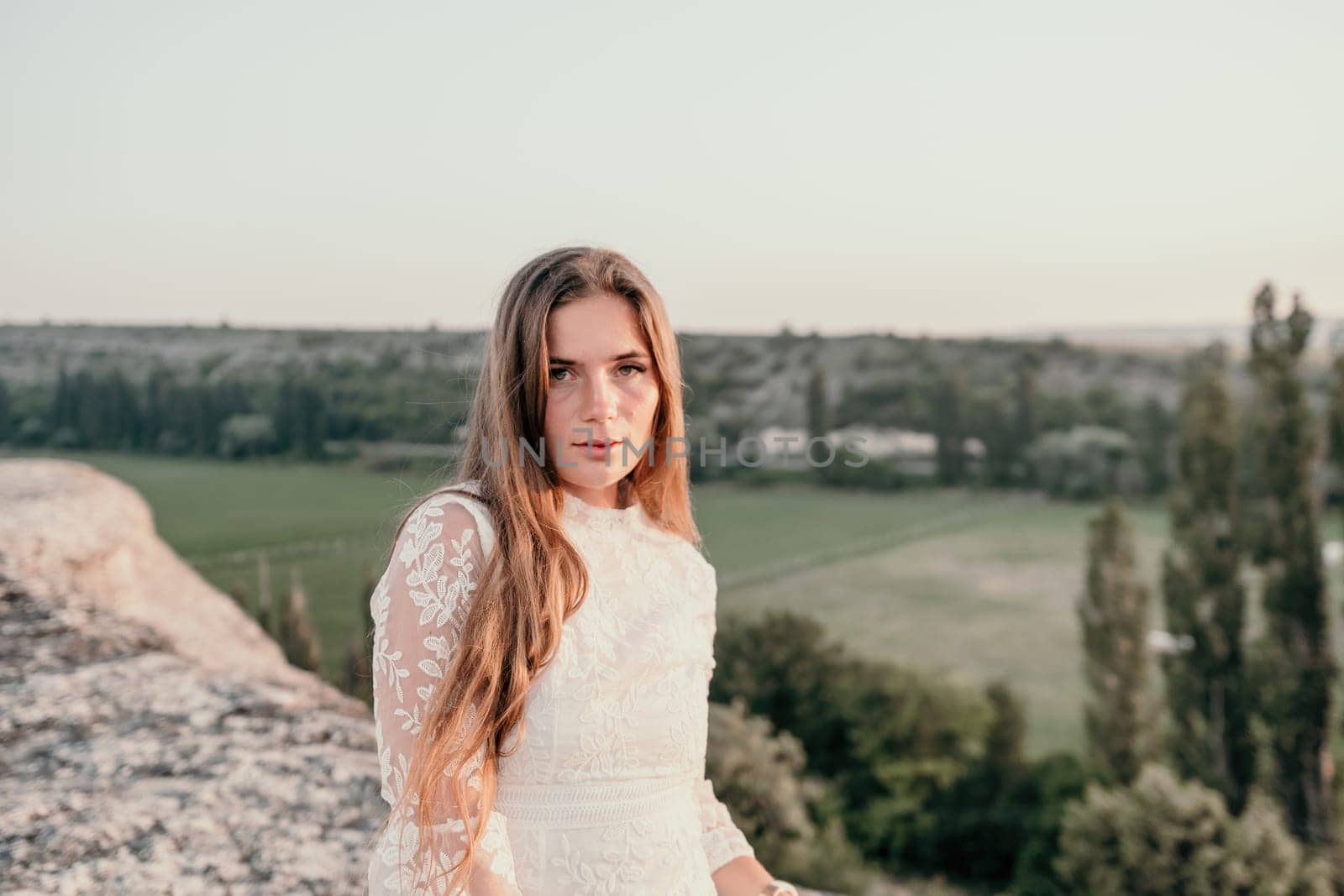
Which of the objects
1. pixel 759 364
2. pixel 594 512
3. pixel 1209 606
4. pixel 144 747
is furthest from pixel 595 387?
pixel 1209 606

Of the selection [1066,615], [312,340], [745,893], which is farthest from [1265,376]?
[745,893]

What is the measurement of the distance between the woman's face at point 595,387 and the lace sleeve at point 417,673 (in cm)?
24

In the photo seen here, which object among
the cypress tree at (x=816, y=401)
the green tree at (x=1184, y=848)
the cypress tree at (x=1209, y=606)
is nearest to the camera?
the green tree at (x=1184, y=848)

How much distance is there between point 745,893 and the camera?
1.49 meters

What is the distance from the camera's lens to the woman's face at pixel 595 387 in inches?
51.6

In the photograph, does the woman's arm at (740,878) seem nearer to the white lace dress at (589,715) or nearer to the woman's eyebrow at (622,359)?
the white lace dress at (589,715)

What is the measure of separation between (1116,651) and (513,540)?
668 inches

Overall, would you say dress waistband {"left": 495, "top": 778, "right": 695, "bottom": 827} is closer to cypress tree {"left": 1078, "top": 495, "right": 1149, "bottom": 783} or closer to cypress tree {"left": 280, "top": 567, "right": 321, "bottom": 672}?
cypress tree {"left": 280, "top": 567, "right": 321, "bottom": 672}

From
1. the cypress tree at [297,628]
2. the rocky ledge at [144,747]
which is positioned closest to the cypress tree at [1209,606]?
the cypress tree at [297,628]

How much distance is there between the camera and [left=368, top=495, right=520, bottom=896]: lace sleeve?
44.3 inches

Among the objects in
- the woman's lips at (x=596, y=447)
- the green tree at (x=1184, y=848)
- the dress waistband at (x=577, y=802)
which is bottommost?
the green tree at (x=1184, y=848)

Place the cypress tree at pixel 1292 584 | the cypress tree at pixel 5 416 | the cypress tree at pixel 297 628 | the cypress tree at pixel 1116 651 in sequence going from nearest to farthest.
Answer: the cypress tree at pixel 5 416 → the cypress tree at pixel 297 628 → the cypress tree at pixel 1292 584 → the cypress tree at pixel 1116 651

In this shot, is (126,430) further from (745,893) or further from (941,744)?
(941,744)

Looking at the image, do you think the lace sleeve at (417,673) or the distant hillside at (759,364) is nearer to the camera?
the lace sleeve at (417,673)
